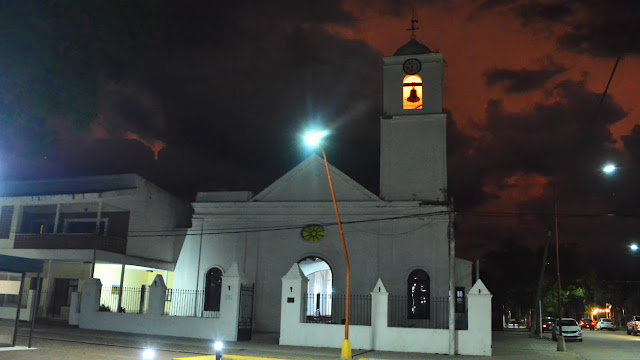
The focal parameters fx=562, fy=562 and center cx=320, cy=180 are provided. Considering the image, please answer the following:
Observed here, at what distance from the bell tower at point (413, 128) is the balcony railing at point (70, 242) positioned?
14.3m

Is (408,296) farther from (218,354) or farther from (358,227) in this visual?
(218,354)

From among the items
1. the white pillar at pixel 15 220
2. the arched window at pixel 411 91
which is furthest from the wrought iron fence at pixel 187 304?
the arched window at pixel 411 91

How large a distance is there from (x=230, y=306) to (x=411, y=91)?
45.4 feet

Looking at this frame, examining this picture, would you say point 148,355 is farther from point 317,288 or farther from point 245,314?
point 317,288

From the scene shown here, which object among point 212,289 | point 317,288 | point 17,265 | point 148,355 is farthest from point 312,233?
point 17,265

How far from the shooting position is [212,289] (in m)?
29.2

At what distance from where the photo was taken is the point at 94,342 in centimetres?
1984

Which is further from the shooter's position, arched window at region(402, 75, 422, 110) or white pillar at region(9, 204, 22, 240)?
white pillar at region(9, 204, 22, 240)

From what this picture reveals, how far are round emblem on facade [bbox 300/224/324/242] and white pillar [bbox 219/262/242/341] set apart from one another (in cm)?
643

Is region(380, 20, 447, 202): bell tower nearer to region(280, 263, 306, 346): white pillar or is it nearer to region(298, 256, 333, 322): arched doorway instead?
region(298, 256, 333, 322): arched doorway

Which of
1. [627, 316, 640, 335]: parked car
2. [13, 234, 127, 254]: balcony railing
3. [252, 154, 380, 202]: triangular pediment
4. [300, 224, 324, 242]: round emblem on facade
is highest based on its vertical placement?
[252, 154, 380, 202]: triangular pediment

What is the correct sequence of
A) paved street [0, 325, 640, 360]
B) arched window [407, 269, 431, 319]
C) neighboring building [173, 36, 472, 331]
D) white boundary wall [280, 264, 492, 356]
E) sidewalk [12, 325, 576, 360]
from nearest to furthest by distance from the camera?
paved street [0, 325, 640, 360]
sidewalk [12, 325, 576, 360]
white boundary wall [280, 264, 492, 356]
arched window [407, 269, 431, 319]
neighboring building [173, 36, 472, 331]

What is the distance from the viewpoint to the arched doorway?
24922mm

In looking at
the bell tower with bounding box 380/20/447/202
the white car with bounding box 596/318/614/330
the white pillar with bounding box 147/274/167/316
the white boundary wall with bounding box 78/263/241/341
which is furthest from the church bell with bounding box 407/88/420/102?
the white car with bounding box 596/318/614/330
